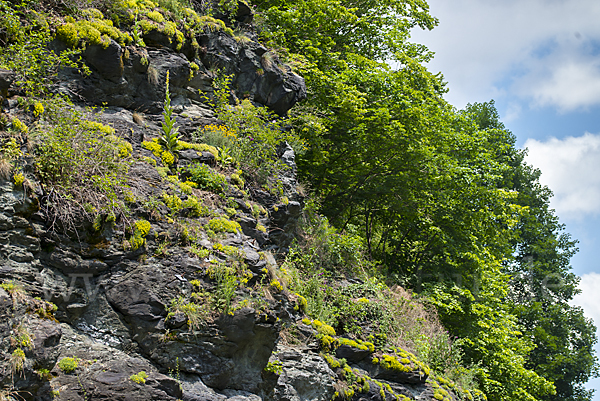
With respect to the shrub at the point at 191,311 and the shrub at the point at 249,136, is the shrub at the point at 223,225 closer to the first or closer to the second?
the shrub at the point at 191,311

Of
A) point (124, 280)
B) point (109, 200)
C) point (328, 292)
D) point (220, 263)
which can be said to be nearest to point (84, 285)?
point (124, 280)

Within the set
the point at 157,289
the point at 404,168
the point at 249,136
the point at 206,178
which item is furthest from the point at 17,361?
the point at 404,168

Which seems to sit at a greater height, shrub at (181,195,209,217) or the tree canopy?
the tree canopy

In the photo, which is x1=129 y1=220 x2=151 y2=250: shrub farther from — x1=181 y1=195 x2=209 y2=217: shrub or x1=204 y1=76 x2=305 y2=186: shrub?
x1=204 y1=76 x2=305 y2=186: shrub

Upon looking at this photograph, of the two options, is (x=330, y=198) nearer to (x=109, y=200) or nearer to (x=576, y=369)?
(x=109, y=200)

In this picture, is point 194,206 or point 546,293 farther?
point 546,293

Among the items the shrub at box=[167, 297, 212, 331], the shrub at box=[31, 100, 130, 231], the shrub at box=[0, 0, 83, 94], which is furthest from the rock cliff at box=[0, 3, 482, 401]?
the shrub at box=[0, 0, 83, 94]

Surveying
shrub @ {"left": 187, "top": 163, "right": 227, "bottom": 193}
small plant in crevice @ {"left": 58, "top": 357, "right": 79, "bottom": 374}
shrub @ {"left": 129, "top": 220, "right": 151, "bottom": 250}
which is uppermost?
shrub @ {"left": 187, "top": 163, "right": 227, "bottom": 193}

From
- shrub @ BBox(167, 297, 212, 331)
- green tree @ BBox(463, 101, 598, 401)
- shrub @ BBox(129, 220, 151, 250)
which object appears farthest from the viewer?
green tree @ BBox(463, 101, 598, 401)

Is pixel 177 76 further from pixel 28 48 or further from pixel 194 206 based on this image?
pixel 194 206

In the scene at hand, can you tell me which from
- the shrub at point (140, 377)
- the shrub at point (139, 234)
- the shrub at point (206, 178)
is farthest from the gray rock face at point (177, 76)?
the shrub at point (140, 377)

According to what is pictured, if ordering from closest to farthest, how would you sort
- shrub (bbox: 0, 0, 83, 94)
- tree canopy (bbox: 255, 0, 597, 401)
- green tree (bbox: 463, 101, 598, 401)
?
shrub (bbox: 0, 0, 83, 94), tree canopy (bbox: 255, 0, 597, 401), green tree (bbox: 463, 101, 598, 401)

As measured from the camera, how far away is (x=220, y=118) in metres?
10.1

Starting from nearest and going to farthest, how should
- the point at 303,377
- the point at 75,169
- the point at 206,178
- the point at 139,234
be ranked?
1. the point at 75,169
2. the point at 139,234
3. the point at 303,377
4. the point at 206,178
